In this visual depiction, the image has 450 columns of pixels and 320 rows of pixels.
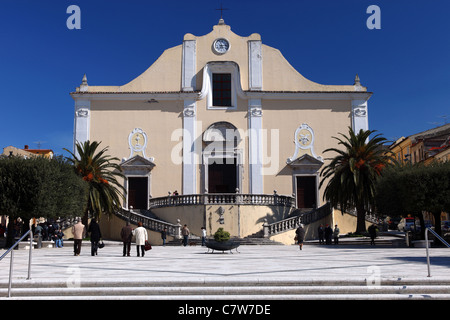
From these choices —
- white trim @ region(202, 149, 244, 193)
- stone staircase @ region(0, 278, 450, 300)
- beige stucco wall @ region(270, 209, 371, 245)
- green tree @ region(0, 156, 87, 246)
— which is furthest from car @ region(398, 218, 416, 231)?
stone staircase @ region(0, 278, 450, 300)

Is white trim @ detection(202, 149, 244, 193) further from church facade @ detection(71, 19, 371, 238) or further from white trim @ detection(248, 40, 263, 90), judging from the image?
white trim @ detection(248, 40, 263, 90)

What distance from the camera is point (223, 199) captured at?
26250mm

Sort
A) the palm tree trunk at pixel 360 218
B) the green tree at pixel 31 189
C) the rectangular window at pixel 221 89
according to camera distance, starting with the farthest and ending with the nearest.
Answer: the rectangular window at pixel 221 89 → the palm tree trunk at pixel 360 218 → the green tree at pixel 31 189

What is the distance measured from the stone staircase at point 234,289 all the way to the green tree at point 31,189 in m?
12.7

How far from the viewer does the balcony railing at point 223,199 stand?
2625cm

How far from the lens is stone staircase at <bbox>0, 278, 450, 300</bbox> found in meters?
8.75

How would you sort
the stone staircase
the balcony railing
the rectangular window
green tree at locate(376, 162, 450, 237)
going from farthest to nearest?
the rectangular window → the balcony railing → green tree at locate(376, 162, 450, 237) → the stone staircase

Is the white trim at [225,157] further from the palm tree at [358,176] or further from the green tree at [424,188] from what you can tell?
the green tree at [424,188]

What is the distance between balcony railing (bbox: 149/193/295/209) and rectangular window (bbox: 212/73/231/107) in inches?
326

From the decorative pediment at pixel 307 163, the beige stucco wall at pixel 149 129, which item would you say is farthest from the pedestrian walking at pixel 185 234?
the decorative pediment at pixel 307 163

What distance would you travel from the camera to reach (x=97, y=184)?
1067 inches

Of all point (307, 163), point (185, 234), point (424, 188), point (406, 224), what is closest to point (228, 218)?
point (185, 234)
